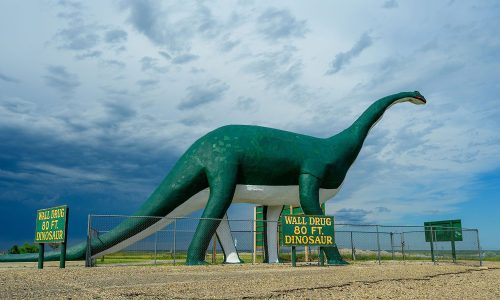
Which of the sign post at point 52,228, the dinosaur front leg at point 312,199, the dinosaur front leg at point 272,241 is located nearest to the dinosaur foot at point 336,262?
the dinosaur front leg at point 312,199

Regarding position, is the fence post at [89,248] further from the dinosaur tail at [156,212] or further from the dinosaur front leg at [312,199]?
the dinosaur front leg at [312,199]

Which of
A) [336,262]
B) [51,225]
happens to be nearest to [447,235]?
[336,262]

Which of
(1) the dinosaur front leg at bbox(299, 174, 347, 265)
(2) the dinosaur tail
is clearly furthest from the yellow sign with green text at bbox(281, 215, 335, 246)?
(2) the dinosaur tail

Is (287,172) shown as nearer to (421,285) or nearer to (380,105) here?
(380,105)

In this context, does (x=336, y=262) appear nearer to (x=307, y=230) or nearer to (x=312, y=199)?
(x=307, y=230)

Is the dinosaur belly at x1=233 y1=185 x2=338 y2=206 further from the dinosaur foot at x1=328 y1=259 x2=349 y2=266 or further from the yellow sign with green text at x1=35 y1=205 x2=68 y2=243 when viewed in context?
the yellow sign with green text at x1=35 y1=205 x2=68 y2=243

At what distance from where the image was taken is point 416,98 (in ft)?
66.8

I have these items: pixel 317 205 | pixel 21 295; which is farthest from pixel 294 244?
pixel 21 295

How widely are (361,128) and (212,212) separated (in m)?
7.21

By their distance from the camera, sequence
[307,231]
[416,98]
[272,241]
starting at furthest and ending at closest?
[416,98] → [272,241] → [307,231]

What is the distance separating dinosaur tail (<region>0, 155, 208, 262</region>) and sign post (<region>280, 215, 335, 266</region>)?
10.8 ft

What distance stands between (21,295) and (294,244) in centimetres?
983

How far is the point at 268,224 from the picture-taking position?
1875 centimetres

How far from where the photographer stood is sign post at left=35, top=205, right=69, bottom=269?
14.6 m
